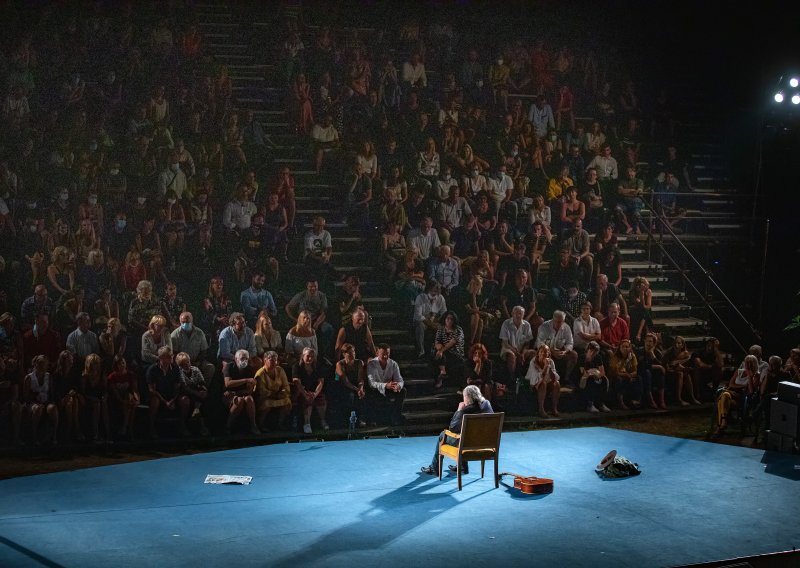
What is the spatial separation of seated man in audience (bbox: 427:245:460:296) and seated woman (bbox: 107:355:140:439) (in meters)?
4.11

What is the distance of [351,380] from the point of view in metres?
13.0

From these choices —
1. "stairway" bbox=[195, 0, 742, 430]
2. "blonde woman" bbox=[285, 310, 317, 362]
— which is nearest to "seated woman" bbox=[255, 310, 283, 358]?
"blonde woman" bbox=[285, 310, 317, 362]

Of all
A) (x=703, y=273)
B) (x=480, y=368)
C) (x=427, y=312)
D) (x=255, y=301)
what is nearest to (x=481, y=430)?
(x=480, y=368)

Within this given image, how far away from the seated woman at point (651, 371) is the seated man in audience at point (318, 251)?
14.1 feet

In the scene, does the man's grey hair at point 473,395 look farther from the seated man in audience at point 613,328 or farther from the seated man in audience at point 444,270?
the seated man in audience at point 613,328

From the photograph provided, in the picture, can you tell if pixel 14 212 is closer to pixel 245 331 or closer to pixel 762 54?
pixel 245 331

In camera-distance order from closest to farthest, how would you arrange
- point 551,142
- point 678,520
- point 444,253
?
point 678,520, point 444,253, point 551,142

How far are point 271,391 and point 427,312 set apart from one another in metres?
2.40

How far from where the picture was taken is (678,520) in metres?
9.52

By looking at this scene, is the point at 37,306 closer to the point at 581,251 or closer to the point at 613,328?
the point at 581,251

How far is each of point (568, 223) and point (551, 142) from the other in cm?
130

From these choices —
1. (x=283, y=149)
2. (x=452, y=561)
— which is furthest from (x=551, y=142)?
(x=452, y=561)

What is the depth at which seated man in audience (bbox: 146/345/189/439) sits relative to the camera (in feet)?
40.1

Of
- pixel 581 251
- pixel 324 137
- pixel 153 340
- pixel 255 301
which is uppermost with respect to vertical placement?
pixel 324 137
